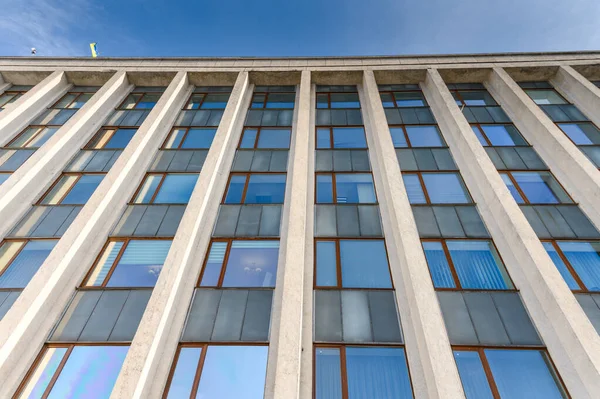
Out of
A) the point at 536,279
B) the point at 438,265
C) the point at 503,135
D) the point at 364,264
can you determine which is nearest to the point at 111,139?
the point at 364,264

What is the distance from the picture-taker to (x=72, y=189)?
1155cm

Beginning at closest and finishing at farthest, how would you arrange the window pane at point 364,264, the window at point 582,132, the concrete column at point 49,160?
the window pane at point 364,264 → the concrete column at point 49,160 → the window at point 582,132

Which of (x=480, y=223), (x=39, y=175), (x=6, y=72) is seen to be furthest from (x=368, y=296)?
(x=6, y=72)

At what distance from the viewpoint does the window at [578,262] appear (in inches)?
332

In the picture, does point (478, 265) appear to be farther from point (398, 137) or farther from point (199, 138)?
point (199, 138)

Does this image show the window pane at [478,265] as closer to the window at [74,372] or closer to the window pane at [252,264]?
the window pane at [252,264]

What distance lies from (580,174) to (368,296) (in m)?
8.43

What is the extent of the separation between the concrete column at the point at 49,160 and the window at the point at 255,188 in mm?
6620

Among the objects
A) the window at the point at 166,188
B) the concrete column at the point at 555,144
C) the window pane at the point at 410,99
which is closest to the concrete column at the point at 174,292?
the window at the point at 166,188

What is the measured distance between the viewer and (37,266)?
9.24 meters

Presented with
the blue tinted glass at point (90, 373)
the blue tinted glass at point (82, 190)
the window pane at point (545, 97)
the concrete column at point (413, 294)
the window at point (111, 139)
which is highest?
the window pane at point (545, 97)

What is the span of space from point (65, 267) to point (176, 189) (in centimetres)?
427

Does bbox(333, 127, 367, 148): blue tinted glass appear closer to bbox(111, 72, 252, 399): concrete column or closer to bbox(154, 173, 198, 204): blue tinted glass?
bbox(111, 72, 252, 399): concrete column

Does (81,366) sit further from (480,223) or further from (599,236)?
(599,236)
